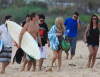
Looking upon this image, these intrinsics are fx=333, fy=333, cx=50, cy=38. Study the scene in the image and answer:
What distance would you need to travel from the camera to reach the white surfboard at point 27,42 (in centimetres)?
863

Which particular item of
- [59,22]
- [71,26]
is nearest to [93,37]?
[59,22]

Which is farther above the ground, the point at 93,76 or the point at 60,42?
the point at 60,42

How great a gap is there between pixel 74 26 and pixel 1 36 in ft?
14.6

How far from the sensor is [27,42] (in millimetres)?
8820

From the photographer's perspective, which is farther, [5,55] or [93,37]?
[93,37]

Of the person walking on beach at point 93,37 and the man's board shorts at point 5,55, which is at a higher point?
the person walking on beach at point 93,37

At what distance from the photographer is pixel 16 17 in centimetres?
3203

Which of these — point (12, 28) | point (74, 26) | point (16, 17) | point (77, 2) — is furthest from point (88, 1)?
point (12, 28)

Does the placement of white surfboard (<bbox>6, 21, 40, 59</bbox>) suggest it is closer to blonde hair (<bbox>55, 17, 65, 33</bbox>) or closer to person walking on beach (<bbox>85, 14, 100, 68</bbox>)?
blonde hair (<bbox>55, 17, 65, 33</bbox>)

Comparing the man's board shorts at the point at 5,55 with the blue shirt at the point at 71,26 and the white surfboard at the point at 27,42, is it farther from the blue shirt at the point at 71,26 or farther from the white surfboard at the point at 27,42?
the blue shirt at the point at 71,26

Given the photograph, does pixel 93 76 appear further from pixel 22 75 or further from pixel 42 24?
Result: pixel 42 24

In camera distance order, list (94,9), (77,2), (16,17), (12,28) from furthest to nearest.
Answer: (94,9) < (77,2) < (16,17) < (12,28)

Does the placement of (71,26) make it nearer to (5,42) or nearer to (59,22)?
(59,22)

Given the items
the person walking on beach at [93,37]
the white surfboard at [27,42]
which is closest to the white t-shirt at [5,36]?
the white surfboard at [27,42]
